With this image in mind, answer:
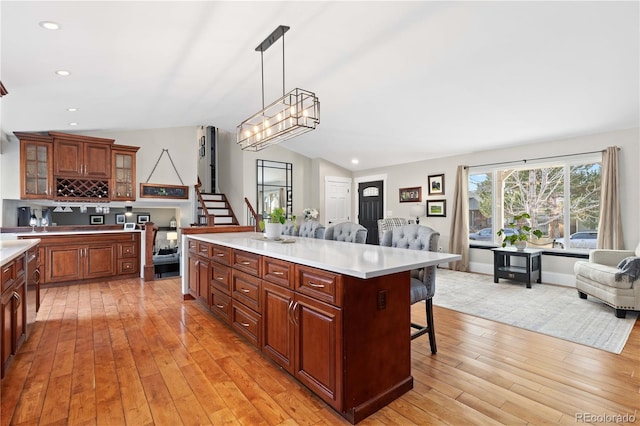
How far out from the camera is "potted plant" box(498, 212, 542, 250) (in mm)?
5222

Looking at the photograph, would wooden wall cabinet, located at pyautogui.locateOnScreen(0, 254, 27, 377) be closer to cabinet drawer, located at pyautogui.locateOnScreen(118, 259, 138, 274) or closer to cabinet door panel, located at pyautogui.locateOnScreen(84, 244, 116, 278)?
cabinet door panel, located at pyautogui.locateOnScreen(84, 244, 116, 278)

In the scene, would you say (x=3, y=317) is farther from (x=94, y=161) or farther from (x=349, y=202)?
(x=349, y=202)

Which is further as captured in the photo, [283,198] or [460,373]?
[283,198]

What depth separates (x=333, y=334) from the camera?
1730 mm

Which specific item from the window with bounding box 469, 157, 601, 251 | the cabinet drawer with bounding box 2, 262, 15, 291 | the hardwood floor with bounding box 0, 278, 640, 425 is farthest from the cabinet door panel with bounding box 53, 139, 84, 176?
the window with bounding box 469, 157, 601, 251

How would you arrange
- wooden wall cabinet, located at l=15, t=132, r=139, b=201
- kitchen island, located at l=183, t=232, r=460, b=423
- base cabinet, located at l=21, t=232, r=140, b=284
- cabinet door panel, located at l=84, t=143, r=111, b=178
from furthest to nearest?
cabinet door panel, located at l=84, t=143, r=111, b=178, wooden wall cabinet, located at l=15, t=132, r=139, b=201, base cabinet, located at l=21, t=232, r=140, b=284, kitchen island, located at l=183, t=232, r=460, b=423

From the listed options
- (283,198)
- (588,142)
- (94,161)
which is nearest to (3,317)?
(94,161)

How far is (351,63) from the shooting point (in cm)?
360

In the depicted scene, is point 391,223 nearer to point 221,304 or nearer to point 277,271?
point 221,304

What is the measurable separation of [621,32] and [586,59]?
0.40m

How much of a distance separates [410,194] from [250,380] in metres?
5.81

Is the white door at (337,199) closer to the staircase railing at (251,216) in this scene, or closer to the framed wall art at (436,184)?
the staircase railing at (251,216)

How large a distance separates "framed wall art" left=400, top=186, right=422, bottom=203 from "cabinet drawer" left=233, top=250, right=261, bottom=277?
5161 mm

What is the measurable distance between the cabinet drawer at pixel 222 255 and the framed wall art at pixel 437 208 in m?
4.94
